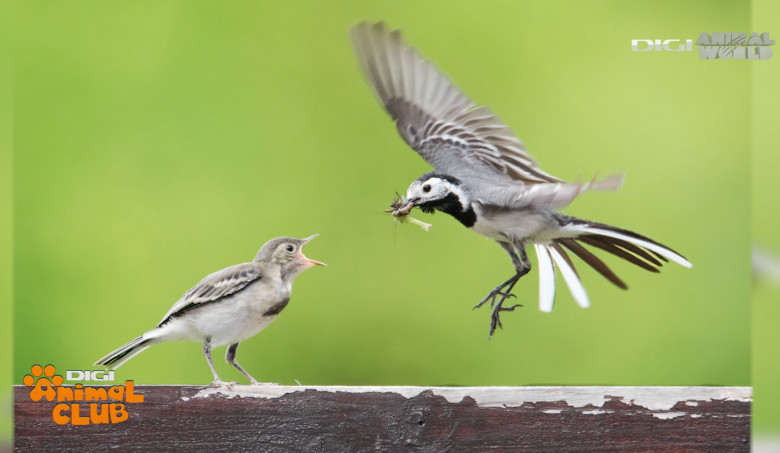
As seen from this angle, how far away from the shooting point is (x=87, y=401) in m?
1.87

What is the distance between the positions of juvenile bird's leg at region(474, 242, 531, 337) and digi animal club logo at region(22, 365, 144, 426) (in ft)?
2.86

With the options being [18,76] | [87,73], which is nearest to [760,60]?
[87,73]

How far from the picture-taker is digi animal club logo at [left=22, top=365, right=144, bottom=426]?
72.9 inches

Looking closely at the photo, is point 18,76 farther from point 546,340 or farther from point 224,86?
point 546,340

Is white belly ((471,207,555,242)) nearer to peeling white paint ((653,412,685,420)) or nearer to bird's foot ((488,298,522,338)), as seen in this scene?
bird's foot ((488,298,522,338))

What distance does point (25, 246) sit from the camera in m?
2.13

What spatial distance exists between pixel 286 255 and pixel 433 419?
51 cm

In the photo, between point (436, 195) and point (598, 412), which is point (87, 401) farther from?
point (598, 412)

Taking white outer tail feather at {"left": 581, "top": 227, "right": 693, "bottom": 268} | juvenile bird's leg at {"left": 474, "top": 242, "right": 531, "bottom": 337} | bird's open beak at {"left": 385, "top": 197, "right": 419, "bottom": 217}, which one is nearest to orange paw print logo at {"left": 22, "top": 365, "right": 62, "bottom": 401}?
bird's open beak at {"left": 385, "top": 197, "right": 419, "bottom": 217}

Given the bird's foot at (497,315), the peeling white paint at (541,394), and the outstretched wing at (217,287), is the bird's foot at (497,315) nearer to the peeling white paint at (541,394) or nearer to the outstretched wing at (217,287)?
the peeling white paint at (541,394)

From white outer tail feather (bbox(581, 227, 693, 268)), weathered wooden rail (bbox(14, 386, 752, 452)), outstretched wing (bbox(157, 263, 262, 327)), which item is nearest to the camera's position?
weathered wooden rail (bbox(14, 386, 752, 452))

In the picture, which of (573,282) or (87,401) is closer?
(87,401)

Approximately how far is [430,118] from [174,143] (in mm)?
687

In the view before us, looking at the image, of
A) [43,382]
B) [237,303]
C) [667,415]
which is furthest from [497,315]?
[43,382]
